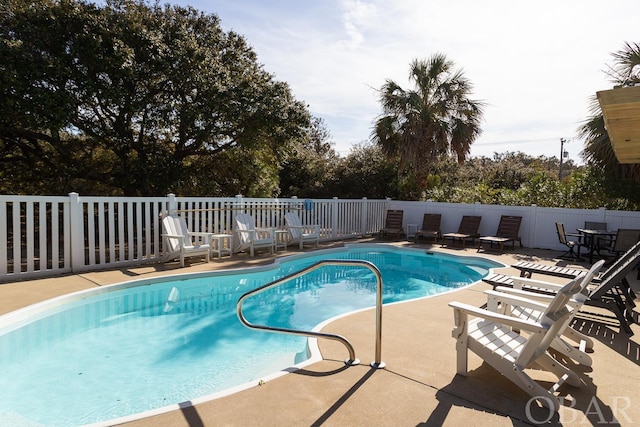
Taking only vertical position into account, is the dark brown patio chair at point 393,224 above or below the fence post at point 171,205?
below

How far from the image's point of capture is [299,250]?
9680 millimetres

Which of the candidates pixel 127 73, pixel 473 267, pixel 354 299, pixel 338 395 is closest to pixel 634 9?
pixel 473 267

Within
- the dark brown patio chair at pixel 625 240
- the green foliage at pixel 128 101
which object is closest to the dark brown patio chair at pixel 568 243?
the dark brown patio chair at pixel 625 240

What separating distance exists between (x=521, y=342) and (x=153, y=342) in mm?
3862

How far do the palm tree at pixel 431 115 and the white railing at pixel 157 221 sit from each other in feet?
6.29

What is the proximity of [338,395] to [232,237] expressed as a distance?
660cm

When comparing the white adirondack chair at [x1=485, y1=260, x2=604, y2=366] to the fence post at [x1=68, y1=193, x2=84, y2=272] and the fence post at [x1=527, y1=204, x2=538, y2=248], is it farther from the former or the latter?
the fence post at [x1=527, y1=204, x2=538, y2=248]

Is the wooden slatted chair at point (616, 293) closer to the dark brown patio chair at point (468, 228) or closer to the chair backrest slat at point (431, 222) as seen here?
the dark brown patio chair at point (468, 228)

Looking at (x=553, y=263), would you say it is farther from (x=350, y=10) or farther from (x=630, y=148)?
(x=350, y=10)

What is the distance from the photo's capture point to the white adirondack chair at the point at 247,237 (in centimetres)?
867

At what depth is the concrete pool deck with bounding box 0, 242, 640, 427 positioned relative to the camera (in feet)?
7.57

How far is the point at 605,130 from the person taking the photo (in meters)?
9.80

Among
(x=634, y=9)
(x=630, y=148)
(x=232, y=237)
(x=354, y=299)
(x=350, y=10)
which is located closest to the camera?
(x=630, y=148)

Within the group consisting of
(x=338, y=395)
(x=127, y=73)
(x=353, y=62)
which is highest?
(x=353, y=62)
